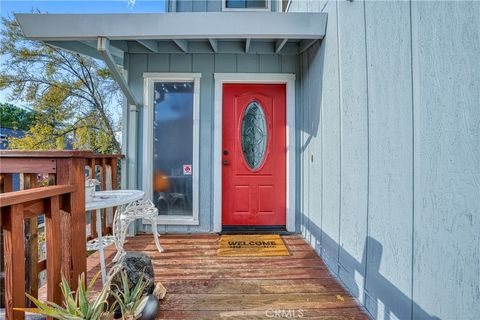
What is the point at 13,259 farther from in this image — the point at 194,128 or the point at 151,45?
the point at 151,45

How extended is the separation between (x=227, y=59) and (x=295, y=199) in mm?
2005

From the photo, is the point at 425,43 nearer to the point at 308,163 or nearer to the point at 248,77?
the point at 308,163

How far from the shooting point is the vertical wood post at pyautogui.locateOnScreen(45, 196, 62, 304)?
123 cm

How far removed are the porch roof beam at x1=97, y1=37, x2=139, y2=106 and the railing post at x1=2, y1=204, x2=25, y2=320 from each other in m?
1.90

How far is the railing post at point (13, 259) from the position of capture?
3.31 feet

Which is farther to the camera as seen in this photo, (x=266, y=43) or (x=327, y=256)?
(x=266, y=43)

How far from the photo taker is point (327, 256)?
2.38 m

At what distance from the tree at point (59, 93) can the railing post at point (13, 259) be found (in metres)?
5.31

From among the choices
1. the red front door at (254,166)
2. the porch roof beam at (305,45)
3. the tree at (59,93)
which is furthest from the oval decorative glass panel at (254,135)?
the tree at (59,93)

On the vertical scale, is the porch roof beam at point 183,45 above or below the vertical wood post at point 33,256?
above

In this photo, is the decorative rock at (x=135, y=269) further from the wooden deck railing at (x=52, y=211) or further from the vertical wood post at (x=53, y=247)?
the vertical wood post at (x=53, y=247)

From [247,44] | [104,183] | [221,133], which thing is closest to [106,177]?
[104,183]

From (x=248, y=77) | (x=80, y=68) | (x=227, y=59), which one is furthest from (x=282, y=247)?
(x=80, y=68)

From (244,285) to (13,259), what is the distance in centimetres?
149
